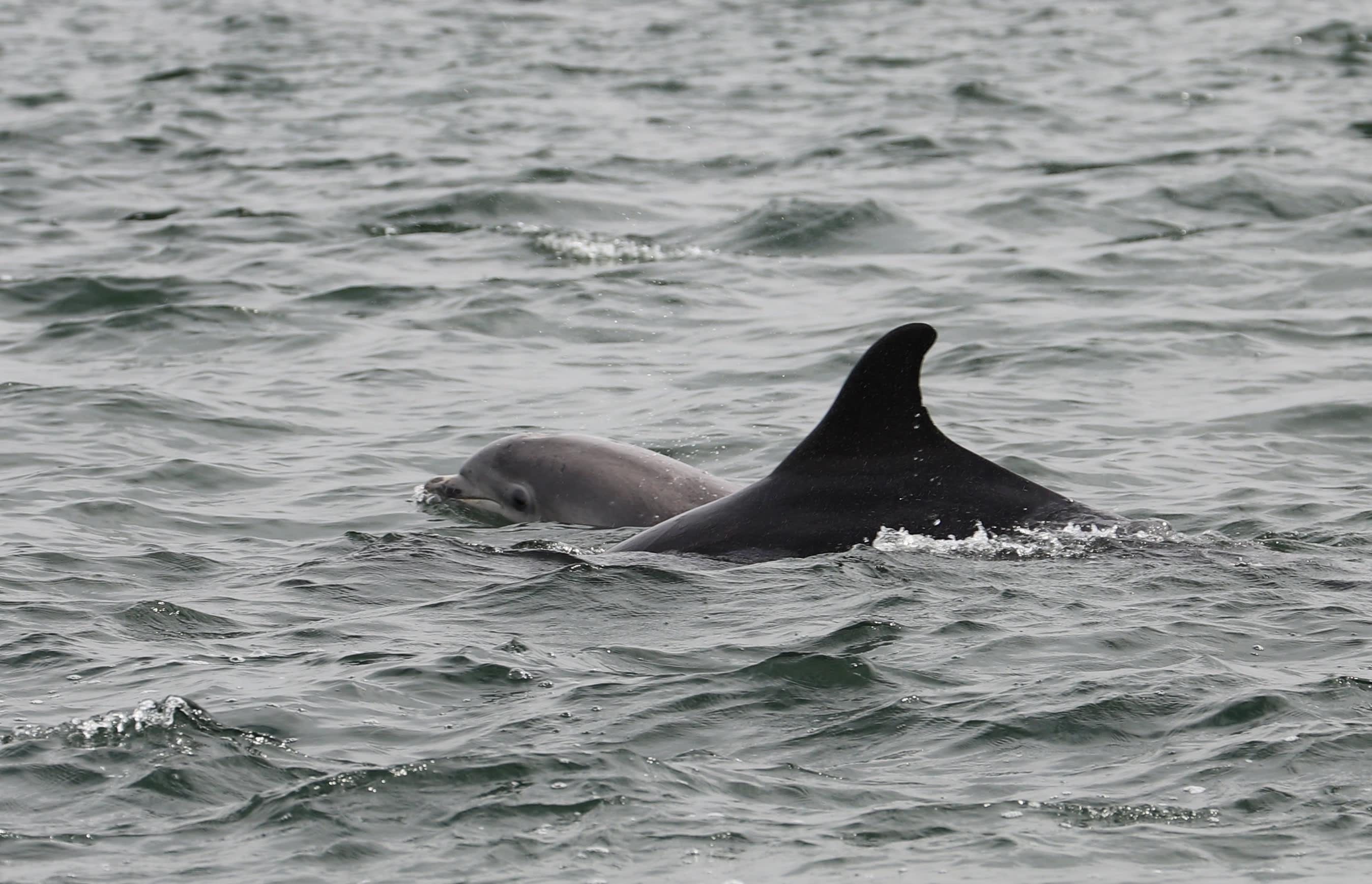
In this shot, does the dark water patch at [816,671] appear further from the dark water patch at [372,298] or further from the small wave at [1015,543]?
the dark water patch at [372,298]

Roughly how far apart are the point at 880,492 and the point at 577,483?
274 cm

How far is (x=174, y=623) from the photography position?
9.23 meters

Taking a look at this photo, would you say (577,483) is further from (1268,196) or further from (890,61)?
(890,61)

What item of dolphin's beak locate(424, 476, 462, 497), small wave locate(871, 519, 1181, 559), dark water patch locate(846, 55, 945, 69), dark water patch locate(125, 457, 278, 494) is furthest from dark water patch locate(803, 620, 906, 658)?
dark water patch locate(846, 55, 945, 69)

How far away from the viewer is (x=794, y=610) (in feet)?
29.6

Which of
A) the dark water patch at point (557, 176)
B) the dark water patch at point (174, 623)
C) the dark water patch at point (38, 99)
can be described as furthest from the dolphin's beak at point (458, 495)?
the dark water patch at point (38, 99)

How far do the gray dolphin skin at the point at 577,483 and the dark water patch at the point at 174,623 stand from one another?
3032 millimetres

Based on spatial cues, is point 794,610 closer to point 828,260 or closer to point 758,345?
point 758,345

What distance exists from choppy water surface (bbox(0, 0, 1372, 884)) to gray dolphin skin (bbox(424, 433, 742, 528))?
35 cm

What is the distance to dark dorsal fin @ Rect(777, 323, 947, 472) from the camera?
9.43 m

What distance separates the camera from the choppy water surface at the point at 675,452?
6.83 m

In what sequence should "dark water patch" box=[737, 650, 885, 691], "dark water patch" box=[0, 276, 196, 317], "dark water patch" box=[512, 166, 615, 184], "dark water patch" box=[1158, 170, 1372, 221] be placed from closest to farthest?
1. "dark water patch" box=[737, 650, 885, 691]
2. "dark water patch" box=[0, 276, 196, 317]
3. "dark water patch" box=[1158, 170, 1372, 221]
4. "dark water patch" box=[512, 166, 615, 184]

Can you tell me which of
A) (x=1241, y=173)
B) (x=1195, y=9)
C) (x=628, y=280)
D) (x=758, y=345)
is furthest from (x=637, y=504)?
(x=1195, y=9)

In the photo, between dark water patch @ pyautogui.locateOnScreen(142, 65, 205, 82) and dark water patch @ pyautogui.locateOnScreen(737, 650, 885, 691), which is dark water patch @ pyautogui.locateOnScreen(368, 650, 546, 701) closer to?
dark water patch @ pyautogui.locateOnScreen(737, 650, 885, 691)
